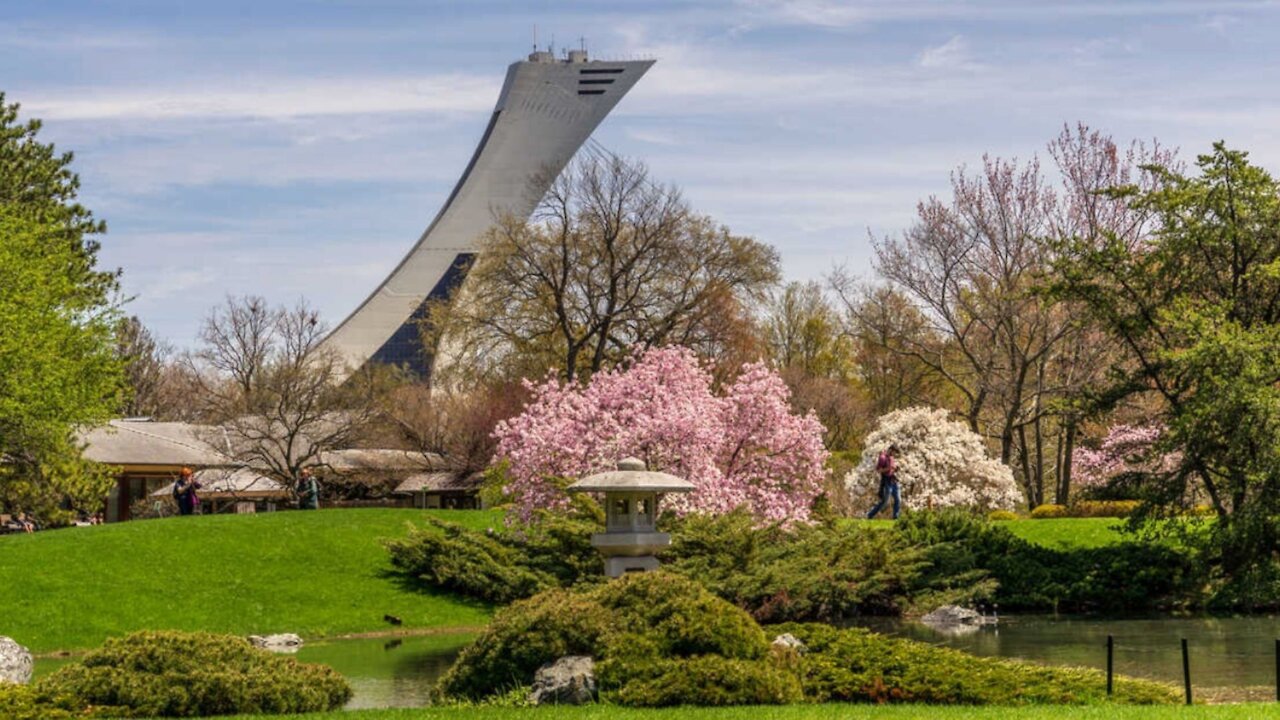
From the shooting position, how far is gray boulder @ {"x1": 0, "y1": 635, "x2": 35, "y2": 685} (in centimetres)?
1816

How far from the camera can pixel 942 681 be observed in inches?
594

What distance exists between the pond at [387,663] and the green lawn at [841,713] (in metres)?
3.11

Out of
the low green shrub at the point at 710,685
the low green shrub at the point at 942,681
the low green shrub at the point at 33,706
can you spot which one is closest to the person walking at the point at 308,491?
the low green shrub at the point at 33,706

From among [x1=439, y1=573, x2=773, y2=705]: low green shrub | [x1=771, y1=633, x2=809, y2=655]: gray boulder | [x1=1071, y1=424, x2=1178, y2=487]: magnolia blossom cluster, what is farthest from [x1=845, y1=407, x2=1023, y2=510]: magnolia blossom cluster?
[x1=439, y1=573, x2=773, y2=705]: low green shrub

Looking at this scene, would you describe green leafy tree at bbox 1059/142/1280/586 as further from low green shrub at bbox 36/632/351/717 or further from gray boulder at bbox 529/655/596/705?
low green shrub at bbox 36/632/351/717

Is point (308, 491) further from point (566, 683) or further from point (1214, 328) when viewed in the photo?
point (566, 683)

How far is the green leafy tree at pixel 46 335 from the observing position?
31.8m

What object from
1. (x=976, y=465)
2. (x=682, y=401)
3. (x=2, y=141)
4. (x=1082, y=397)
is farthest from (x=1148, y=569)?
(x=2, y=141)

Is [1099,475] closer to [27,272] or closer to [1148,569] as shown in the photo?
[1148,569]

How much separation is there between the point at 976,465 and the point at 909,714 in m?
29.7

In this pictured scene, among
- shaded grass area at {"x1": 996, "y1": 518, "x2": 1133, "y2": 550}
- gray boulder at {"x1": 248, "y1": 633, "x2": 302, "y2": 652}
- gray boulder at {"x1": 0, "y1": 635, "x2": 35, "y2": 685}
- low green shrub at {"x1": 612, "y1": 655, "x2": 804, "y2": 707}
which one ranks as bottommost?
gray boulder at {"x1": 248, "y1": 633, "x2": 302, "y2": 652}

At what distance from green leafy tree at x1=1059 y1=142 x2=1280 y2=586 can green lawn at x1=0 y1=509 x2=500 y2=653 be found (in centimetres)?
1314

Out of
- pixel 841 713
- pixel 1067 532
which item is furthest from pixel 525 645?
pixel 1067 532

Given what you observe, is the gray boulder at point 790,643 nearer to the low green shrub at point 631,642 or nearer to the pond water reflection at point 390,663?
the low green shrub at point 631,642
